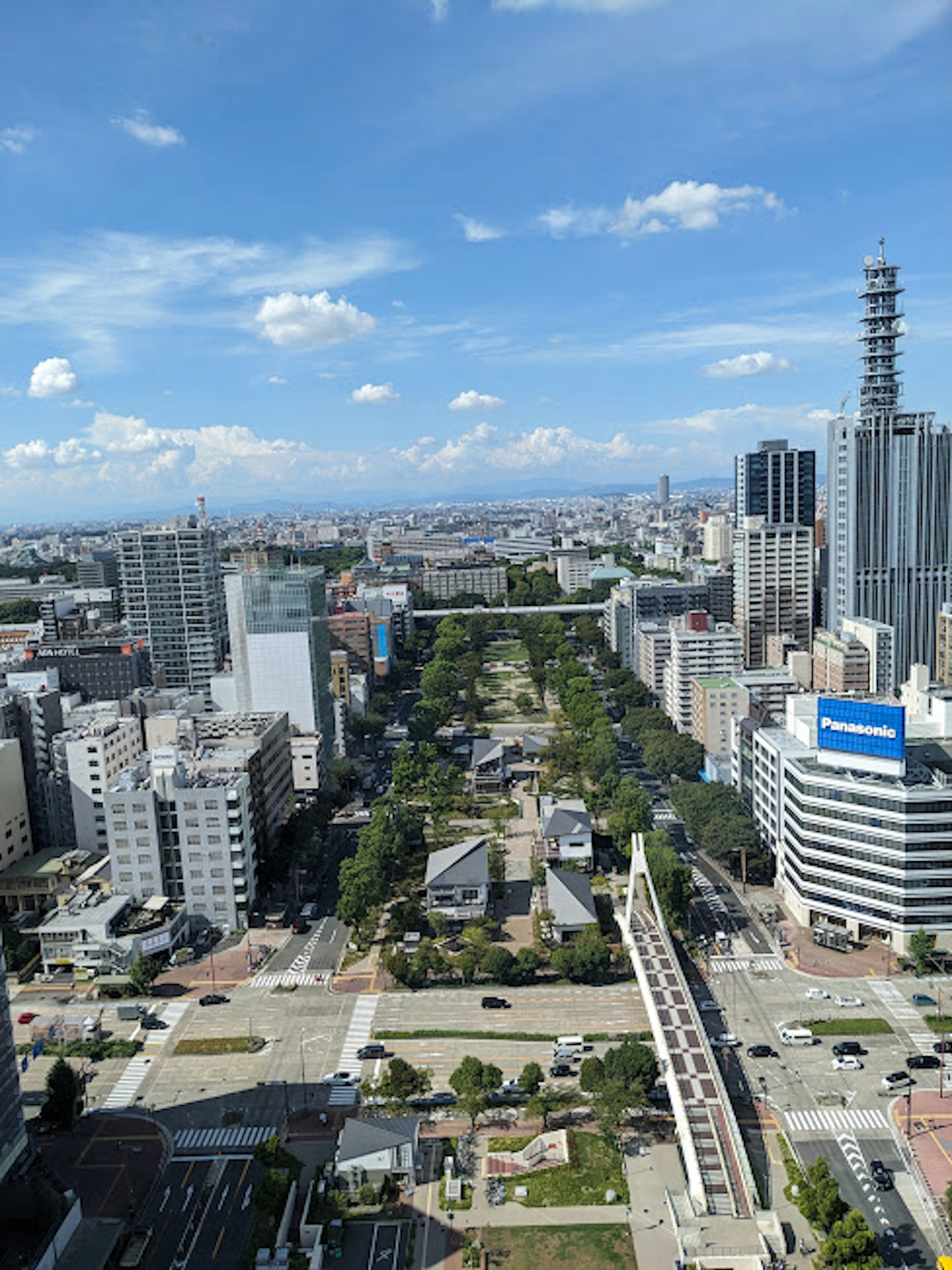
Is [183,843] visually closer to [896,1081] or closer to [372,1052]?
[372,1052]

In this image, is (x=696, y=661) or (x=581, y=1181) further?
(x=696, y=661)

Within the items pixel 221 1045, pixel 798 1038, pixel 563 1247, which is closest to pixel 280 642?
pixel 221 1045

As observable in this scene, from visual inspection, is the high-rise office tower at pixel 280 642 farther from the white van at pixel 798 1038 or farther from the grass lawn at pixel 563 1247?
the grass lawn at pixel 563 1247

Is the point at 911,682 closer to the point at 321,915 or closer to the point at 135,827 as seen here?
the point at 321,915

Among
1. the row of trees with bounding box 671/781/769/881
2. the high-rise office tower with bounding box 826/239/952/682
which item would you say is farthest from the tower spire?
the row of trees with bounding box 671/781/769/881

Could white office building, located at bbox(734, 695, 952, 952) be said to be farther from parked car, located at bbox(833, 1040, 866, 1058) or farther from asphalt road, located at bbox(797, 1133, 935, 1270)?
asphalt road, located at bbox(797, 1133, 935, 1270)

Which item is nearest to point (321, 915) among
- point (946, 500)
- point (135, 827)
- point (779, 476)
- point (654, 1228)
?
point (135, 827)
